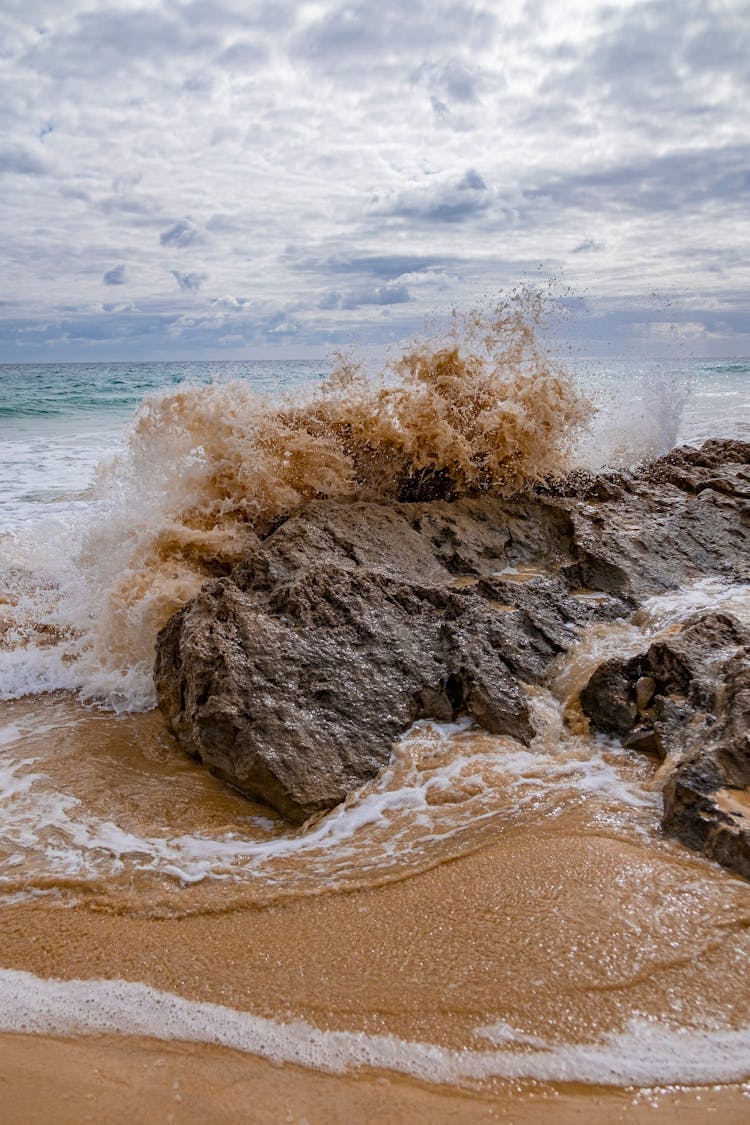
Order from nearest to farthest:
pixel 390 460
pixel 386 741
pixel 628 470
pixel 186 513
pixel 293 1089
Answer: pixel 293 1089 → pixel 386 741 → pixel 186 513 → pixel 390 460 → pixel 628 470

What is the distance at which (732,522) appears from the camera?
206 inches

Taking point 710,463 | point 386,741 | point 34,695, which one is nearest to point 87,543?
point 34,695

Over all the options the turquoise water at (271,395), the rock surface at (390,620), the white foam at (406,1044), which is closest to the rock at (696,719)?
the rock surface at (390,620)

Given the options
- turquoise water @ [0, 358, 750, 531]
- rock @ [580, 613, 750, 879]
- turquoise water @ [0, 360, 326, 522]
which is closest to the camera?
rock @ [580, 613, 750, 879]

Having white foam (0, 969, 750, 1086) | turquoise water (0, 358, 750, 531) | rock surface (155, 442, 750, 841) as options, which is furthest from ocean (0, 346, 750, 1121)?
turquoise water (0, 358, 750, 531)

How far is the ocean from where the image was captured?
1.75m

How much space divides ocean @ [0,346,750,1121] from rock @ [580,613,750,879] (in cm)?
9

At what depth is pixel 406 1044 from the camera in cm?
174

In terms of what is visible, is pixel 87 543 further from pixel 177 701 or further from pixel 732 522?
pixel 732 522

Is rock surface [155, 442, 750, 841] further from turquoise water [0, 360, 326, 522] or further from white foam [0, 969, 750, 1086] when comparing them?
turquoise water [0, 360, 326, 522]

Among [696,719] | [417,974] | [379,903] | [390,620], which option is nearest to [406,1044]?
[417,974]

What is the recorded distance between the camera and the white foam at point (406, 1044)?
166 cm

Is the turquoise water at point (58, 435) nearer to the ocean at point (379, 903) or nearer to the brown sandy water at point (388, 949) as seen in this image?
the ocean at point (379, 903)

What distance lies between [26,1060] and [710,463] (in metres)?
6.07
